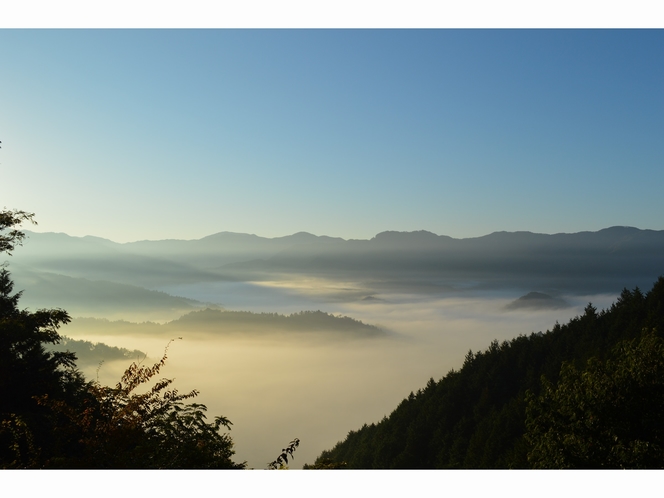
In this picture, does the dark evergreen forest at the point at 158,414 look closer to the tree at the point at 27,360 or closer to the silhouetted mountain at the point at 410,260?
the tree at the point at 27,360

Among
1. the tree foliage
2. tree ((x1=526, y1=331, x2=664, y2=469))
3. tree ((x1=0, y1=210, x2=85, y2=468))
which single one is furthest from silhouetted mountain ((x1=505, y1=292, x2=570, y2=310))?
the tree foliage

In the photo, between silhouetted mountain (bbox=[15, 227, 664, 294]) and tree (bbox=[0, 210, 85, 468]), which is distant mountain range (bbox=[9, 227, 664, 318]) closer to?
silhouetted mountain (bbox=[15, 227, 664, 294])

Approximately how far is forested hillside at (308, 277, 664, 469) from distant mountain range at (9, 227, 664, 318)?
52.6 meters

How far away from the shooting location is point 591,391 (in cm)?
1603

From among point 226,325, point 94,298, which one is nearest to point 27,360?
point 94,298

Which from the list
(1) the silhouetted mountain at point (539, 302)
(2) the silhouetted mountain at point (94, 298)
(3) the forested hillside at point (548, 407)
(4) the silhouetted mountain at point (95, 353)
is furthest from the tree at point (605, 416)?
(1) the silhouetted mountain at point (539, 302)

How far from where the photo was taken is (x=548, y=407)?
55.8ft

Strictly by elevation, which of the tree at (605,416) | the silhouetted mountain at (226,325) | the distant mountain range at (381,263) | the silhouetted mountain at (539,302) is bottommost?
the silhouetted mountain at (226,325)

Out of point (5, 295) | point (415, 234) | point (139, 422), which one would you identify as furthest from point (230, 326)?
point (139, 422)

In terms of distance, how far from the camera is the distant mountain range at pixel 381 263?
120356 millimetres

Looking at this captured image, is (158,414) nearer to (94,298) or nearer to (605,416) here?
(605,416)

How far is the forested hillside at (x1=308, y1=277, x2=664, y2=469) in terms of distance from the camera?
14.7 m

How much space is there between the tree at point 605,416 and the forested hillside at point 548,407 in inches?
1.3
